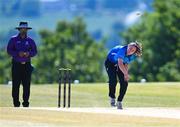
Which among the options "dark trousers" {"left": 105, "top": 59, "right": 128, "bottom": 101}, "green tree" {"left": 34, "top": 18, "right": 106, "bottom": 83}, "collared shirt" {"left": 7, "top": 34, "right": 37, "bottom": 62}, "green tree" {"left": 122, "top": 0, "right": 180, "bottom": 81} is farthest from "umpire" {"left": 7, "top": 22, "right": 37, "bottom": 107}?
"green tree" {"left": 34, "top": 18, "right": 106, "bottom": 83}

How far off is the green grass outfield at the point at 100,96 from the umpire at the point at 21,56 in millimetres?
1787

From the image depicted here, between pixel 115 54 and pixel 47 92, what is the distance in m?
7.68

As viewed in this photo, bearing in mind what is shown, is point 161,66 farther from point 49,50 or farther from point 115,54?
point 115,54

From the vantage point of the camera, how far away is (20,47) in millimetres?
21000

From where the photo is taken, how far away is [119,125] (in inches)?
652

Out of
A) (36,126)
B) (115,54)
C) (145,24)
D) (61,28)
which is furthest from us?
(61,28)

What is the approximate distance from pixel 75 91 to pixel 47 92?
1.02 meters

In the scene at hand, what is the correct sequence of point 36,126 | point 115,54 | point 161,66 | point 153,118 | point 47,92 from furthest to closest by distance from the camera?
1. point 161,66
2. point 47,92
3. point 115,54
4. point 153,118
5. point 36,126

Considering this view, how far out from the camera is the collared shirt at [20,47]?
826 inches

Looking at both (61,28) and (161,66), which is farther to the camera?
(61,28)

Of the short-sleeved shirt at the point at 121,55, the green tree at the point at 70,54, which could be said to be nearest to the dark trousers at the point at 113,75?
the short-sleeved shirt at the point at 121,55

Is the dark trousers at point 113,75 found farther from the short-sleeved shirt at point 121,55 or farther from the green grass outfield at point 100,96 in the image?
the green grass outfield at point 100,96

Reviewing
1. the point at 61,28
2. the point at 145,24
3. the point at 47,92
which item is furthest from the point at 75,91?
the point at 61,28

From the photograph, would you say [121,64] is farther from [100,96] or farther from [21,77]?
[100,96]
